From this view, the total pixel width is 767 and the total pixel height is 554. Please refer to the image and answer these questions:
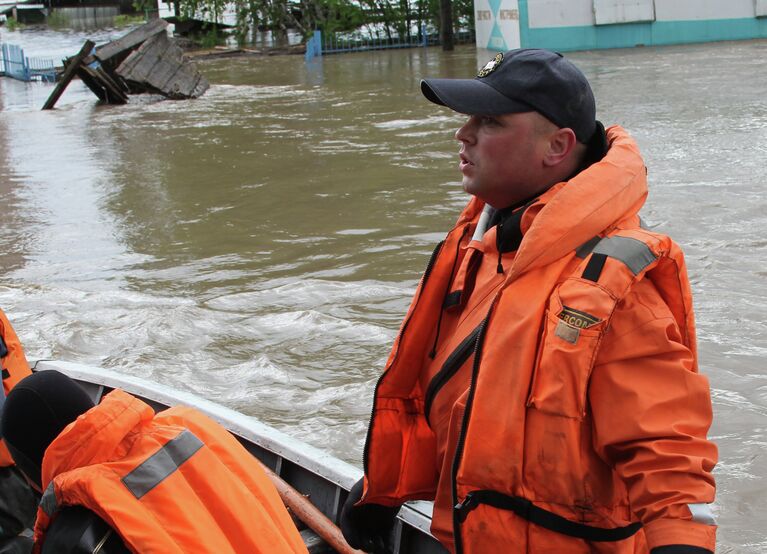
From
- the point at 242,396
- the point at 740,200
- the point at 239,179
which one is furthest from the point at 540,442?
the point at 239,179

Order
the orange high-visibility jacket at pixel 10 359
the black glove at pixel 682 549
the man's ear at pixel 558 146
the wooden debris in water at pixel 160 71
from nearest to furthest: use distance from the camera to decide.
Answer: the black glove at pixel 682 549, the man's ear at pixel 558 146, the orange high-visibility jacket at pixel 10 359, the wooden debris in water at pixel 160 71

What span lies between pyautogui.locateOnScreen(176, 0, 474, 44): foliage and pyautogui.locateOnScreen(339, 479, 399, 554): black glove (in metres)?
30.6

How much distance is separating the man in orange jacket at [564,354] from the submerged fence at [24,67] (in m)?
28.4

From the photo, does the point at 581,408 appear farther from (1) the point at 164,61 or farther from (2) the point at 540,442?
(1) the point at 164,61

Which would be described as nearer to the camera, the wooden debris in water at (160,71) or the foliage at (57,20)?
the wooden debris in water at (160,71)

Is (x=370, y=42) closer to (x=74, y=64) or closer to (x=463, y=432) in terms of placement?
(x=74, y=64)

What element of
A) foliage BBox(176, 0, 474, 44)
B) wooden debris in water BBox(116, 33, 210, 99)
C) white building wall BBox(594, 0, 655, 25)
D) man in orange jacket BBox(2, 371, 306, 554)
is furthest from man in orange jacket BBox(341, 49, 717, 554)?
foliage BBox(176, 0, 474, 44)

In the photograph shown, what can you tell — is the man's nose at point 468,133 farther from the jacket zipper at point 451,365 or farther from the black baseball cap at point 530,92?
the jacket zipper at point 451,365

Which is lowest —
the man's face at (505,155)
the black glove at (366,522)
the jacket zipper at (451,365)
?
the black glove at (366,522)

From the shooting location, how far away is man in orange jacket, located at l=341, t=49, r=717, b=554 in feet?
6.30

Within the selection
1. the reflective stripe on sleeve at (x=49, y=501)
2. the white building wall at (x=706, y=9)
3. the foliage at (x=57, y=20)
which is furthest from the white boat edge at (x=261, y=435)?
the foliage at (x=57, y=20)

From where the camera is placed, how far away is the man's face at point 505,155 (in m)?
2.25

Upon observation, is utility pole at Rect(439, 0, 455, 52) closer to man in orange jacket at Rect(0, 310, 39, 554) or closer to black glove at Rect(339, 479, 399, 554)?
man in orange jacket at Rect(0, 310, 39, 554)

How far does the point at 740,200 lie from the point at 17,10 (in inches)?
1902
